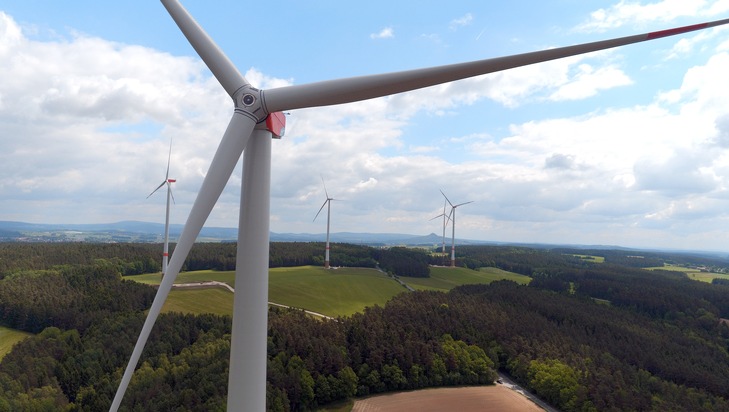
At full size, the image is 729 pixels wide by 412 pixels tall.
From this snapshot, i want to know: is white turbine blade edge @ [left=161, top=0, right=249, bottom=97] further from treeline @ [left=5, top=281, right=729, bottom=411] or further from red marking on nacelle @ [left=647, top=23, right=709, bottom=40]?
treeline @ [left=5, top=281, right=729, bottom=411]

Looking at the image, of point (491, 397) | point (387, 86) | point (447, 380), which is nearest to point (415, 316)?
point (447, 380)

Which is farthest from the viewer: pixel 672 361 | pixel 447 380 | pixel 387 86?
pixel 672 361

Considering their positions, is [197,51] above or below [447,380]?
above

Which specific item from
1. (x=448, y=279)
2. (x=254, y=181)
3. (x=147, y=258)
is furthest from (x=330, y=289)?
(x=254, y=181)

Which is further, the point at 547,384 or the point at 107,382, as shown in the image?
the point at 547,384

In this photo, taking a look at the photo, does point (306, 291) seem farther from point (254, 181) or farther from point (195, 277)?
point (254, 181)

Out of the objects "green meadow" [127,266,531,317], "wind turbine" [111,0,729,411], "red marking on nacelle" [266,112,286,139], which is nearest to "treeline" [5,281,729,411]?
"green meadow" [127,266,531,317]

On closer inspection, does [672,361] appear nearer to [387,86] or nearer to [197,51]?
[387,86]
